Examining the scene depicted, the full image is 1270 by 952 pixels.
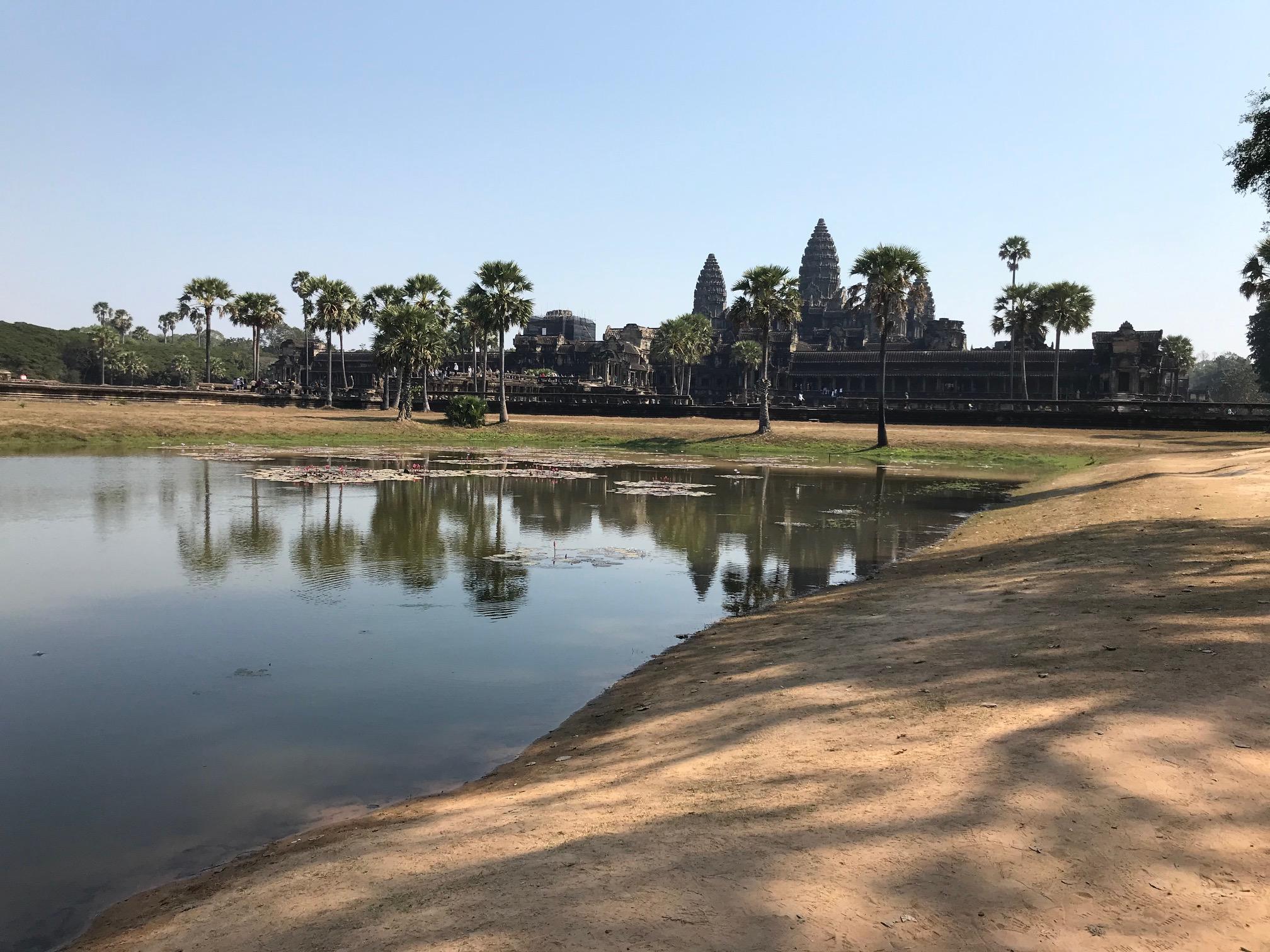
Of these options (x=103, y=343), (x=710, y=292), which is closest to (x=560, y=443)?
(x=103, y=343)

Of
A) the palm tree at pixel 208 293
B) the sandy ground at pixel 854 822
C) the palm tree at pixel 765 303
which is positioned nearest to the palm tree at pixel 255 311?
the palm tree at pixel 208 293

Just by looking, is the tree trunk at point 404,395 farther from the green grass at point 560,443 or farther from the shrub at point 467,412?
the green grass at point 560,443

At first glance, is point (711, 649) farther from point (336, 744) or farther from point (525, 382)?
point (525, 382)

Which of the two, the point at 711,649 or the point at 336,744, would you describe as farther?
the point at 711,649

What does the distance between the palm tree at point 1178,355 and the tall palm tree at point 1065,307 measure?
30350 mm

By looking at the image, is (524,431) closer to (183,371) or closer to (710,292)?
(183,371)

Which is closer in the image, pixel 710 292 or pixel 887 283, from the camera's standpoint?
pixel 887 283

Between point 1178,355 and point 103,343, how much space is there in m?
135

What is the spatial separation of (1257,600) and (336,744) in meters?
9.85

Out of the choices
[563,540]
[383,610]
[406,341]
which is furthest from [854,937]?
[406,341]

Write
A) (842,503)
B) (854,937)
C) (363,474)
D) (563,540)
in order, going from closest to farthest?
(854,937) → (563,540) → (842,503) → (363,474)

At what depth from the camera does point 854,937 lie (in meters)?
4.40

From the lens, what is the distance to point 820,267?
16575 centimetres

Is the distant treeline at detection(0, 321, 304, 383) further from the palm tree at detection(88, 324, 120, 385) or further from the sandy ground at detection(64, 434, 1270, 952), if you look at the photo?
the sandy ground at detection(64, 434, 1270, 952)
